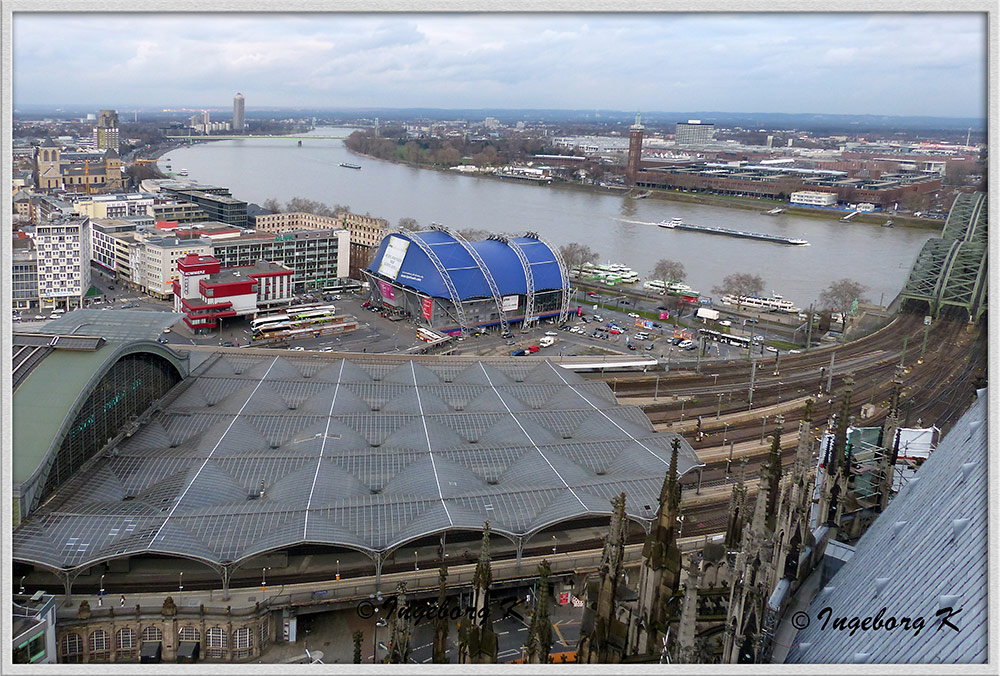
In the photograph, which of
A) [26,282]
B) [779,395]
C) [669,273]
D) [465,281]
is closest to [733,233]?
[669,273]

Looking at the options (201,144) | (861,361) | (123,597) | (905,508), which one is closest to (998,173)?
(905,508)

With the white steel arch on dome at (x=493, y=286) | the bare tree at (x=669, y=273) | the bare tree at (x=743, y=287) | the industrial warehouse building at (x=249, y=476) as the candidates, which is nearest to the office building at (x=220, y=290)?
the white steel arch on dome at (x=493, y=286)

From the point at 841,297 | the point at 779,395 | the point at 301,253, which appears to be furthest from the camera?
the point at 301,253

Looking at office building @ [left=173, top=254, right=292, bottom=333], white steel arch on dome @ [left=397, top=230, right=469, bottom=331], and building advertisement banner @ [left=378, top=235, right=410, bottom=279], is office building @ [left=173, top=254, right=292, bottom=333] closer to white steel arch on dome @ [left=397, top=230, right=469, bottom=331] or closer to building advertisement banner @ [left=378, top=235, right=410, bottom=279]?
building advertisement banner @ [left=378, top=235, right=410, bottom=279]

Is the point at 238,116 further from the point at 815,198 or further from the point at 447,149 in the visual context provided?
the point at 815,198

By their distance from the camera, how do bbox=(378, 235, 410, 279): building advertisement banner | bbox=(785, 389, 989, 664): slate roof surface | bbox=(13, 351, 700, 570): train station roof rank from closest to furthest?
bbox=(785, 389, 989, 664): slate roof surface, bbox=(13, 351, 700, 570): train station roof, bbox=(378, 235, 410, 279): building advertisement banner

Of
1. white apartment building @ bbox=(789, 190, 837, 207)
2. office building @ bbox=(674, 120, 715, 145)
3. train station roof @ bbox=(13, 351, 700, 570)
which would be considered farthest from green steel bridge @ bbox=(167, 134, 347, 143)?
train station roof @ bbox=(13, 351, 700, 570)
